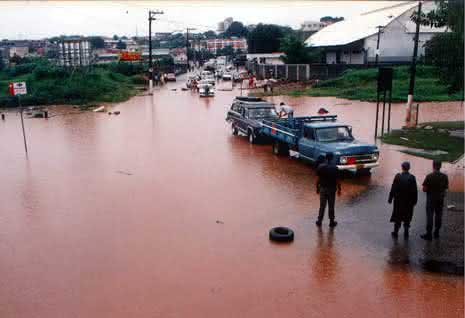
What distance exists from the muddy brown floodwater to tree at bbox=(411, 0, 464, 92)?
3487 millimetres

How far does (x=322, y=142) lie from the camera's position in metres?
14.5

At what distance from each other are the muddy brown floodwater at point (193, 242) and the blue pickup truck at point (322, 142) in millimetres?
591

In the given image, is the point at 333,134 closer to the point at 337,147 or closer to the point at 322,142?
the point at 322,142

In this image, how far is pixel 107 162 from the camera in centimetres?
1678

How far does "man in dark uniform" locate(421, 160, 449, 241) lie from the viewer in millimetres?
8914

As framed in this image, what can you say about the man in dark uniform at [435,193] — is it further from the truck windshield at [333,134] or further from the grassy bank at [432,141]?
the grassy bank at [432,141]

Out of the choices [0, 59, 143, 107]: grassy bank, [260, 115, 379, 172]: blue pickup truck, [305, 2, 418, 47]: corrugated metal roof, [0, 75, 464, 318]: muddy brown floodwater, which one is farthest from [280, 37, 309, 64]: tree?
[260, 115, 379, 172]: blue pickup truck

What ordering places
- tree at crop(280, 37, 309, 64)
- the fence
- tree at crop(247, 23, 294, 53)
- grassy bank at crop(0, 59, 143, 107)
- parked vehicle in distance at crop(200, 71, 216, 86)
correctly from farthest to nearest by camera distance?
tree at crop(247, 23, 294, 53) → tree at crop(280, 37, 309, 64) → the fence → parked vehicle in distance at crop(200, 71, 216, 86) → grassy bank at crop(0, 59, 143, 107)

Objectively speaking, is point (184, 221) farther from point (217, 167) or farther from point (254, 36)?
point (254, 36)

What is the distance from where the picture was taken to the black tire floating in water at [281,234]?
367 inches

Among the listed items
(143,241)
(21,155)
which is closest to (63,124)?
(21,155)

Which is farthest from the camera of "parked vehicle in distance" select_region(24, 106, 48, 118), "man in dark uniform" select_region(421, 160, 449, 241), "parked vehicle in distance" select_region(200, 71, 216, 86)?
"parked vehicle in distance" select_region(200, 71, 216, 86)

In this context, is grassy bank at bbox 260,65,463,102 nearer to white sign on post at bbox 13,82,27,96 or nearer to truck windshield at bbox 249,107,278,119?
truck windshield at bbox 249,107,278,119

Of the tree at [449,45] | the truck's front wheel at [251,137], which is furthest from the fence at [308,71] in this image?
the truck's front wheel at [251,137]
